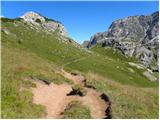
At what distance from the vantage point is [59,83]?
43688mm

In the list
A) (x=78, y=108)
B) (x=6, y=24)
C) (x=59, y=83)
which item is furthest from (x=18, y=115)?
(x=6, y=24)

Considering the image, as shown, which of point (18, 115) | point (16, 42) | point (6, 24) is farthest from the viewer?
point (6, 24)

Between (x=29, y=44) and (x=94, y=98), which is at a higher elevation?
Result: (x=29, y=44)

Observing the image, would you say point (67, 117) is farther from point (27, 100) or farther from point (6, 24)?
point (6, 24)

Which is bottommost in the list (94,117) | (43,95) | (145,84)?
(94,117)

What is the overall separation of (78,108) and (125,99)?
6.96 m

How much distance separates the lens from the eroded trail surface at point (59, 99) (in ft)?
106

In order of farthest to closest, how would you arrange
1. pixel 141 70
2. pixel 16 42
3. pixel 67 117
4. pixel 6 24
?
pixel 141 70, pixel 6 24, pixel 16 42, pixel 67 117

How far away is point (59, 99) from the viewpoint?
123 feet

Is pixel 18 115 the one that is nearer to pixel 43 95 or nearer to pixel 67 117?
pixel 67 117

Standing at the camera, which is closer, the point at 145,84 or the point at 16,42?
the point at 16,42

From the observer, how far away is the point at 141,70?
114 meters

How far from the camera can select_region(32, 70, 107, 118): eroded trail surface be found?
106ft

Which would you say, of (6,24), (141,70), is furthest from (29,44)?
(141,70)
